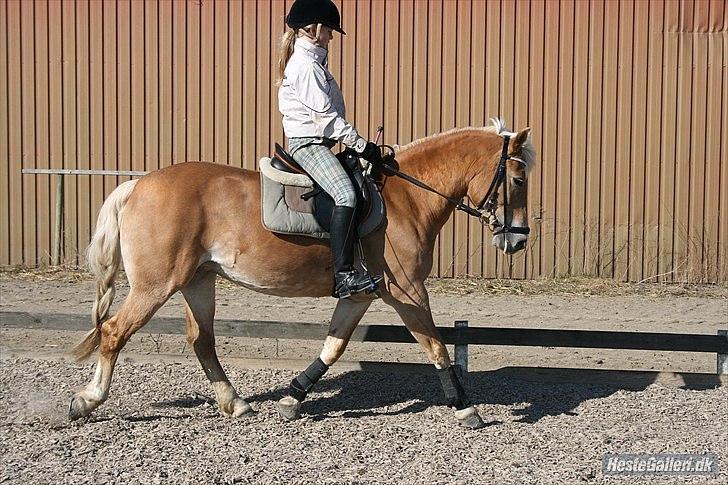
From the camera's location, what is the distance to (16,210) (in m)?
14.0

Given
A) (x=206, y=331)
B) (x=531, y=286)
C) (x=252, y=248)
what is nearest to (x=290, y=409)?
(x=206, y=331)

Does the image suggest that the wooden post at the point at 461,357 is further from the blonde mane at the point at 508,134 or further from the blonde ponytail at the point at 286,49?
the blonde ponytail at the point at 286,49

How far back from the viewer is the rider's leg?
6418mm

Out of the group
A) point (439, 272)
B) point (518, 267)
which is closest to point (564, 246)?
point (518, 267)

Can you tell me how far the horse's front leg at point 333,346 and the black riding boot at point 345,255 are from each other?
0.44 metres

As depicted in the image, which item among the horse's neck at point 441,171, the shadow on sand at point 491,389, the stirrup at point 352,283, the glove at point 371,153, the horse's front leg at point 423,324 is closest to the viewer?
the stirrup at point 352,283

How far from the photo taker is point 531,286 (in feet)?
42.5

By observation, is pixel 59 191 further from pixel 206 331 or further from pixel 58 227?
pixel 206 331

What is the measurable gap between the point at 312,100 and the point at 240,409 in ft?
6.90

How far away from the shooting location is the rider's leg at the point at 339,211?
642cm

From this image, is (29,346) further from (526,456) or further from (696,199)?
(696,199)

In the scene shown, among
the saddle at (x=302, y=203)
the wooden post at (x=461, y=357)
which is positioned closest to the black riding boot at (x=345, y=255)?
the saddle at (x=302, y=203)

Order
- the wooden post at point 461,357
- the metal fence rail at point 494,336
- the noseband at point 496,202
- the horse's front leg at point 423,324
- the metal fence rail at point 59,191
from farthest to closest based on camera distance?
the metal fence rail at point 59,191 → the wooden post at point 461,357 → the metal fence rail at point 494,336 → the noseband at point 496,202 → the horse's front leg at point 423,324

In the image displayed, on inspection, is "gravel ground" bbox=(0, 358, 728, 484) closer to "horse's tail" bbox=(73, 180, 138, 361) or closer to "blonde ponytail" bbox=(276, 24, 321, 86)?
"horse's tail" bbox=(73, 180, 138, 361)
